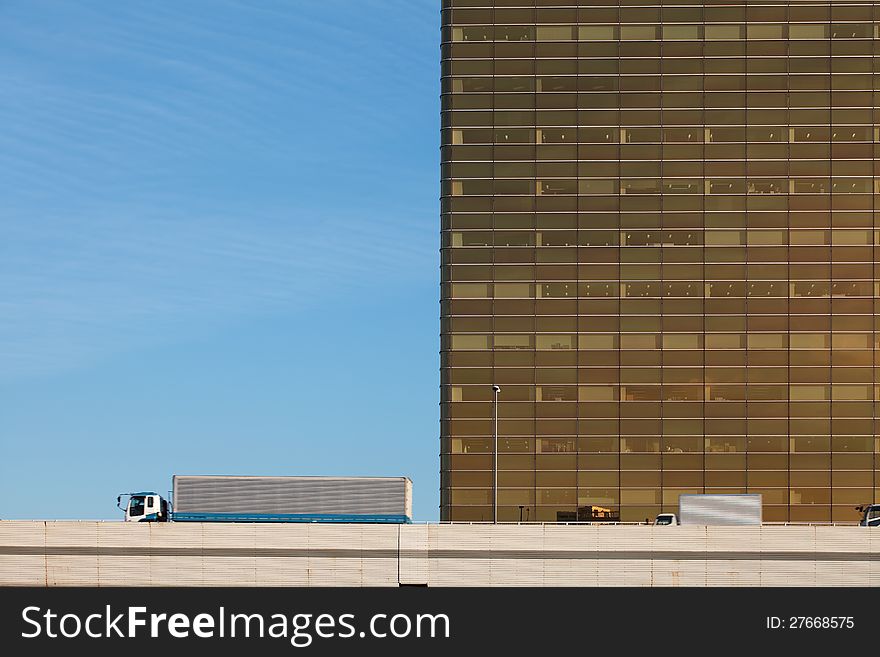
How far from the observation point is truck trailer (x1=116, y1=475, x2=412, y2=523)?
301 ft

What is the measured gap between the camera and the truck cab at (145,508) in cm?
9369

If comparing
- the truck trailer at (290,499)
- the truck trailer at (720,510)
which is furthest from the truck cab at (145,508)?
the truck trailer at (720,510)

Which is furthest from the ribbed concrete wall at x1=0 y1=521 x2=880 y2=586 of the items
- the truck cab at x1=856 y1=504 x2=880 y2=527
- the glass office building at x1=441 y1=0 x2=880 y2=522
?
the glass office building at x1=441 y1=0 x2=880 y2=522

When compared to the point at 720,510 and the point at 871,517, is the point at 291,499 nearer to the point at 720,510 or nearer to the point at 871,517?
the point at 720,510

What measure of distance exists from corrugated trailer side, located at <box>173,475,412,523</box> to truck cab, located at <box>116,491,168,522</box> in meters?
3.31

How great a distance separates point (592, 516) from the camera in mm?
130500

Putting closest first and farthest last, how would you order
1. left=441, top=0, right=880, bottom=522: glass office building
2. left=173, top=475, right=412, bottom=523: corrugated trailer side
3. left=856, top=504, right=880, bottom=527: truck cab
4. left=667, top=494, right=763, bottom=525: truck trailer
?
left=173, top=475, right=412, bottom=523: corrugated trailer side → left=667, top=494, right=763, bottom=525: truck trailer → left=856, top=504, right=880, bottom=527: truck cab → left=441, top=0, right=880, bottom=522: glass office building

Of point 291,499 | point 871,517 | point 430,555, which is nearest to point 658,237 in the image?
point 871,517

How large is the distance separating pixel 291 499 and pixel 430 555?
9729 mm

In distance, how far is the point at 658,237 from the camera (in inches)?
5487

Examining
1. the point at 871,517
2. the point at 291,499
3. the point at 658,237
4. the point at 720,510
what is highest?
the point at 658,237

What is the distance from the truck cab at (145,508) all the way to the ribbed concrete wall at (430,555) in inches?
112

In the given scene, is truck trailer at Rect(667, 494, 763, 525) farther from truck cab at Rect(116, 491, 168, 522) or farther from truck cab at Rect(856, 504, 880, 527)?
truck cab at Rect(116, 491, 168, 522)
